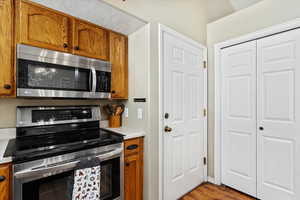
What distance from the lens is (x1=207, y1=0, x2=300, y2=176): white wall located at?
171 centimetres

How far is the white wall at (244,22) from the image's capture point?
5.62 ft

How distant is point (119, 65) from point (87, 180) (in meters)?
1.30

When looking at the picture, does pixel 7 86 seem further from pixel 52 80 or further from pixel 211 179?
pixel 211 179

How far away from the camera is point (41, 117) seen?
1.58m

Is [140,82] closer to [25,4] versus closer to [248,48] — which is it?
[25,4]

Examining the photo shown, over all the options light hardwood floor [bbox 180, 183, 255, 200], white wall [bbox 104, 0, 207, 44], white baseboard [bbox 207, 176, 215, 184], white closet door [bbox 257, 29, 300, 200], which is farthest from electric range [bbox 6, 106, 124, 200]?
white closet door [bbox 257, 29, 300, 200]

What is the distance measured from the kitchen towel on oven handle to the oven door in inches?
27.5

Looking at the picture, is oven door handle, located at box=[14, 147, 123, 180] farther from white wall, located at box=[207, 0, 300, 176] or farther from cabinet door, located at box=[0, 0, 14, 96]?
white wall, located at box=[207, 0, 300, 176]

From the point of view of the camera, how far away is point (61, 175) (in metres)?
1.18

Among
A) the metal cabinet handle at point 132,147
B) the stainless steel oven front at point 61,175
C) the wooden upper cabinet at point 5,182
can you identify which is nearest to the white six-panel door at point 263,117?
the metal cabinet handle at point 132,147

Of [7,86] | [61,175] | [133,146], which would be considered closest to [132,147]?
[133,146]

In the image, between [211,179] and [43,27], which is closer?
[43,27]

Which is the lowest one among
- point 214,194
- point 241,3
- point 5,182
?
point 214,194

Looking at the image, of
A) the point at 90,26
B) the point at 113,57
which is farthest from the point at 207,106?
the point at 90,26
